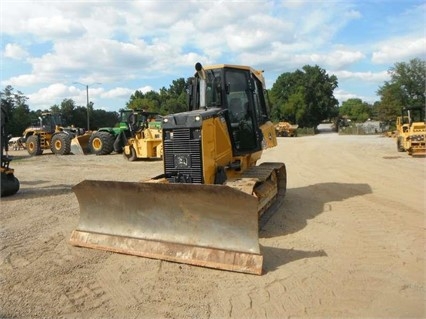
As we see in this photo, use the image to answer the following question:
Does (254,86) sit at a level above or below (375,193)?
above

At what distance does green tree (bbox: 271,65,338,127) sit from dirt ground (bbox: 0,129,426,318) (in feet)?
197

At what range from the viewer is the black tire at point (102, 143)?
21281 millimetres

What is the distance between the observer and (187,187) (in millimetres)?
5113

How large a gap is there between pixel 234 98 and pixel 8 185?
623cm

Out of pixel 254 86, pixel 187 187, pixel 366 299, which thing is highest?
pixel 254 86

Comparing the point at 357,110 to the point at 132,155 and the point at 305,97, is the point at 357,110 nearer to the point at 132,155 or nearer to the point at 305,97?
the point at 305,97

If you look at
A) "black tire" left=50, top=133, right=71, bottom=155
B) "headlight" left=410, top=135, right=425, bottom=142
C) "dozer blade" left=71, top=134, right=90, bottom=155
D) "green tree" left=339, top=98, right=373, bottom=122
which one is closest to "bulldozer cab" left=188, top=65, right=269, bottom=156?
"headlight" left=410, top=135, right=425, bottom=142

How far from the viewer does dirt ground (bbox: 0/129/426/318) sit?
3859 mm

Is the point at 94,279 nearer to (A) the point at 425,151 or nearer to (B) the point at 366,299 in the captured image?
(B) the point at 366,299

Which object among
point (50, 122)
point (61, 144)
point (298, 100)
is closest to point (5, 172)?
point (61, 144)

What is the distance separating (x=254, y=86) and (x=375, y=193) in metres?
3.69

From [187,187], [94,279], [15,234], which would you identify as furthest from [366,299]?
[15,234]

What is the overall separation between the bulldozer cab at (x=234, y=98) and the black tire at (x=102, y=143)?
1450cm

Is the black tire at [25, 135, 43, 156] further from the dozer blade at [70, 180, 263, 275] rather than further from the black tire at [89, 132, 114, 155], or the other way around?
the dozer blade at [70, 180, 263, 275]
